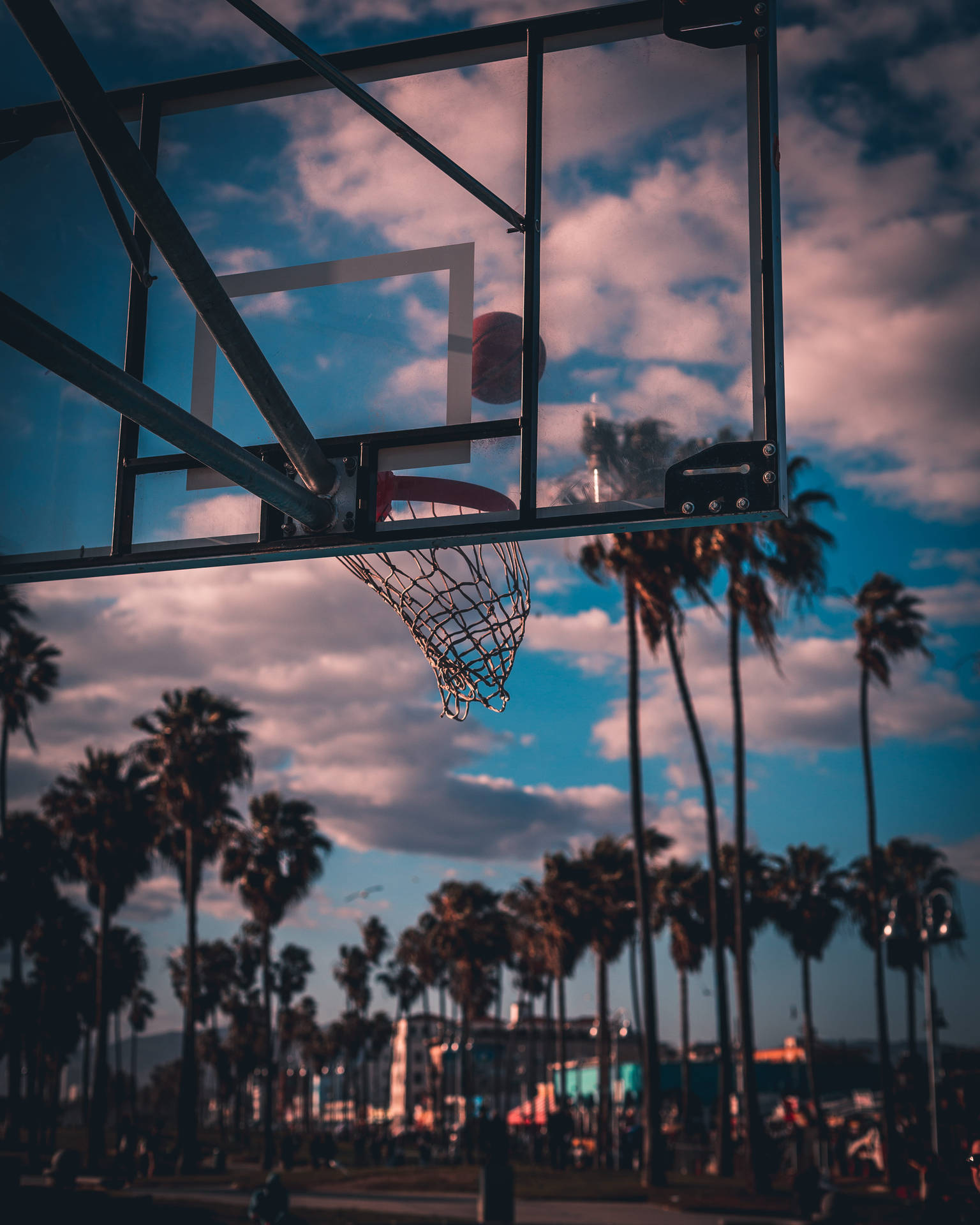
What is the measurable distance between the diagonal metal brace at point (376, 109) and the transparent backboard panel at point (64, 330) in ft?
3.85

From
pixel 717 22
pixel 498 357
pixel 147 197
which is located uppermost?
pixel 717 22

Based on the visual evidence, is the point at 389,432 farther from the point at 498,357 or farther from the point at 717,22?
the point at 717,22

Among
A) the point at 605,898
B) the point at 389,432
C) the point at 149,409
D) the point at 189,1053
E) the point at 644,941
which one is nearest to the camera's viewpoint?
the point at 149,409

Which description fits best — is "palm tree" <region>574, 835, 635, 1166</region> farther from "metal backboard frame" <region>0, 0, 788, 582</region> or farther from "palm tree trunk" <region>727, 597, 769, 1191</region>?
"metal backboard frame" <region>0, 0, 788, 582</region>

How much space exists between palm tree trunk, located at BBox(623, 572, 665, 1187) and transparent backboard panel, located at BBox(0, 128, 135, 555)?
73.0ft


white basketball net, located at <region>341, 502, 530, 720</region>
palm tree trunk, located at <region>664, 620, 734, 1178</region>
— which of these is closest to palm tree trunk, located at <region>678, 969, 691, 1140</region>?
palm tree trunk, located at <region>664, 620, 734, 1178</region>

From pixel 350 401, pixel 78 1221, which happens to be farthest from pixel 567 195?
pixel 78 1221

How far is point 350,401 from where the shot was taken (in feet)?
14.2

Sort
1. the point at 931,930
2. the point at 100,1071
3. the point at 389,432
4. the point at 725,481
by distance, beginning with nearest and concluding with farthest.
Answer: the point at 725,481 → the point at 389,432 → the point at 931,930 → the point at 100,1071

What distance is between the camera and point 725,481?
12.1 ft

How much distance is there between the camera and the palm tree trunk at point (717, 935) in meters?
26.8

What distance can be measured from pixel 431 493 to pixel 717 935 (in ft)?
83.4

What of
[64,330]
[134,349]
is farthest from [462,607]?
[64,330]

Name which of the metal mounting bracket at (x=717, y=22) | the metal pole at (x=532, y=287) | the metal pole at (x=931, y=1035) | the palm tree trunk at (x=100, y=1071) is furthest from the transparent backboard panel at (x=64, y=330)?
A: the palm tree trunk at (x=100, y=1071)
